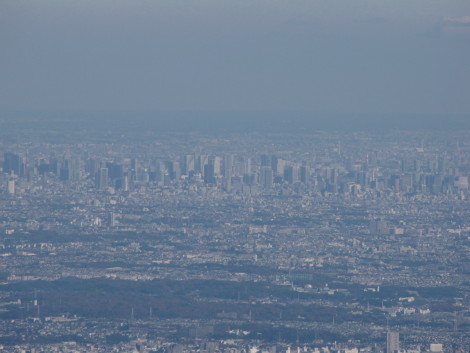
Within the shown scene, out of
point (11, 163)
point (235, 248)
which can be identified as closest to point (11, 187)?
point (11, 163)

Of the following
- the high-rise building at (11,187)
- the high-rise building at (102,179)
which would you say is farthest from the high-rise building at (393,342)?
the high-rise building at (102,179)

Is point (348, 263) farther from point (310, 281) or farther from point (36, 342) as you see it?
point (36, 342)

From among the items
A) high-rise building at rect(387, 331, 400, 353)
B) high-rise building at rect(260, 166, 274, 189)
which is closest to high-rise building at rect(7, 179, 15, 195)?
high-rise building at rect(260, 166, 274, 189)

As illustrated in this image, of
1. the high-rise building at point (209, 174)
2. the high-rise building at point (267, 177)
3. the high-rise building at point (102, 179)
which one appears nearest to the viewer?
the high-rise building at point (102, 179)

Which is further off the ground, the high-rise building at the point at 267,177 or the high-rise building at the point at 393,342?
the high-rise building at the point at 393,342

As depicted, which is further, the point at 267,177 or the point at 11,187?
the point at 267,177

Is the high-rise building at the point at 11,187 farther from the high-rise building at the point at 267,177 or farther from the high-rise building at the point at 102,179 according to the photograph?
the high-rise building at the point at 267,177

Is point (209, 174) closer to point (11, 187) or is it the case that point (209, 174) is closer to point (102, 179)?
point (102, 179)
